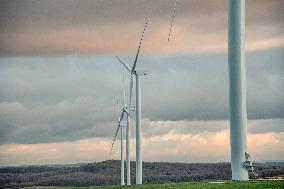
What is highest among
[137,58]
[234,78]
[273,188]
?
[137,58]

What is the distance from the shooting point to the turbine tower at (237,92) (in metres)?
43.5

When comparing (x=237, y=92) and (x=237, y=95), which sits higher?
(x=237, y=92)

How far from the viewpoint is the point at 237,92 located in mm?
43438

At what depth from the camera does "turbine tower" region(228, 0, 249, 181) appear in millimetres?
43500

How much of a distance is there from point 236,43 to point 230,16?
2.35 meters

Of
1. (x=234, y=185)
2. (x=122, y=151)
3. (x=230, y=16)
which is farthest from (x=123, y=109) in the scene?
(x=234, y=185)

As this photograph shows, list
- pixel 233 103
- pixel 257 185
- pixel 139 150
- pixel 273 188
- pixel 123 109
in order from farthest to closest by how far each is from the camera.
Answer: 1. pixel 123 109
2. pixel 139 150
3. pixel 233 103
4. pixel 257 185
5. pixel 273 188

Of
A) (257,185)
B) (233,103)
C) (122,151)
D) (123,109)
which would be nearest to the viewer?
(257,185)

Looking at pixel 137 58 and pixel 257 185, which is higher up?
pixel 137 58

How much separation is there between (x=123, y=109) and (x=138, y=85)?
23850mm

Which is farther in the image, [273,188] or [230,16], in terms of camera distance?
[230,16]

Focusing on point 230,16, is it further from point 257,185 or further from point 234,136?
point 257,185

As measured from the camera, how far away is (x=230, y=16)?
45000 millimetres

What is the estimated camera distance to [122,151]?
127688 millimetres
